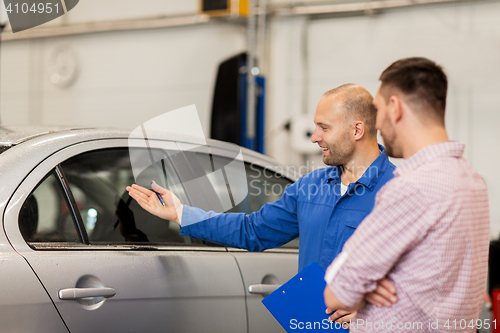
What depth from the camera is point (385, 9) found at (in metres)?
5.85

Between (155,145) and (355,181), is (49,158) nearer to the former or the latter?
(155,145)

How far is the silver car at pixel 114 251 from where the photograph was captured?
1.44 meters

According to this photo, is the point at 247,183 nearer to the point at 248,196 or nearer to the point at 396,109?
the point at 248,196

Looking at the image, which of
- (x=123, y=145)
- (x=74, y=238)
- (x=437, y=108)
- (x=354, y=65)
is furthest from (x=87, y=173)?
(x=354, y=65)

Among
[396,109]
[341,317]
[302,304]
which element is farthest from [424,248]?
[302,304]

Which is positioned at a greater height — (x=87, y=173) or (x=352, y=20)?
(x=352, y=20)

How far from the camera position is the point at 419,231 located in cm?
103

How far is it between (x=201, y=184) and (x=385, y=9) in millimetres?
4610

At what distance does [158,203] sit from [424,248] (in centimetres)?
96

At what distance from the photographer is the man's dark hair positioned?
44.6 inches

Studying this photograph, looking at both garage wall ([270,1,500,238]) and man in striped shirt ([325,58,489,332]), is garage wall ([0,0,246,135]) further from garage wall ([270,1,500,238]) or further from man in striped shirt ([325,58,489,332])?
man in striped shirt ([325,58,489,332])

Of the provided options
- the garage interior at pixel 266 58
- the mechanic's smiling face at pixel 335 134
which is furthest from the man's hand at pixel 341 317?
the garage interior at pixel 266 58

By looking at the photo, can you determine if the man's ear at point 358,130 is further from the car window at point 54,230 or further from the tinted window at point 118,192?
the car window at point 54,230

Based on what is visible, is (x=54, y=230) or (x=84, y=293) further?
(x=54, y=230)
